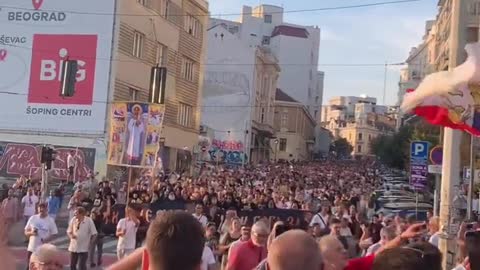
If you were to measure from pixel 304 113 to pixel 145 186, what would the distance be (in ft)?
304

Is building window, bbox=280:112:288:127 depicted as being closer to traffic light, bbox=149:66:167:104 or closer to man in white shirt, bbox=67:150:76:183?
man in white shirt, bbox=67:150:76:183

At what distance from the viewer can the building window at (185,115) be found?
51897 millimetres

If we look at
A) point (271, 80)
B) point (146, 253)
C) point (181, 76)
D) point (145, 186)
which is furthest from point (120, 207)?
point (271, 80)

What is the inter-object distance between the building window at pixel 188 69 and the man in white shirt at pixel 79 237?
3709 cm

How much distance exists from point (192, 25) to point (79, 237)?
39316mm

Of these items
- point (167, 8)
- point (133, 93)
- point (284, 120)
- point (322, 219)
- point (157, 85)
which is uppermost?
point (167, 8)

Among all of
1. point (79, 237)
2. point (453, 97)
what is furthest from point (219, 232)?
point (453, 97)

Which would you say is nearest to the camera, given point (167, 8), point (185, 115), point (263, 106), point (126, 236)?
point (126, 236)

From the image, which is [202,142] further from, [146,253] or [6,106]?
[146,253]

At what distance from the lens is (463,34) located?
1213 cm

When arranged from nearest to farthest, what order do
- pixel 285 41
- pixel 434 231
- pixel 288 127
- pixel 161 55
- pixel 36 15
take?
pixel 434 231
pixel 36 15
pixel 161 55
pixel 288 127
pixel 285 41

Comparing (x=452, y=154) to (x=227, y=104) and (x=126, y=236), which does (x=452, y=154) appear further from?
(x=227, y=104)

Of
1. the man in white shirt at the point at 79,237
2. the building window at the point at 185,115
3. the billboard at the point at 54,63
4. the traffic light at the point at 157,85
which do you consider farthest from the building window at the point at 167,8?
the man in white shirt at the point at 79,237

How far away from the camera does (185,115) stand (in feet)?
174
